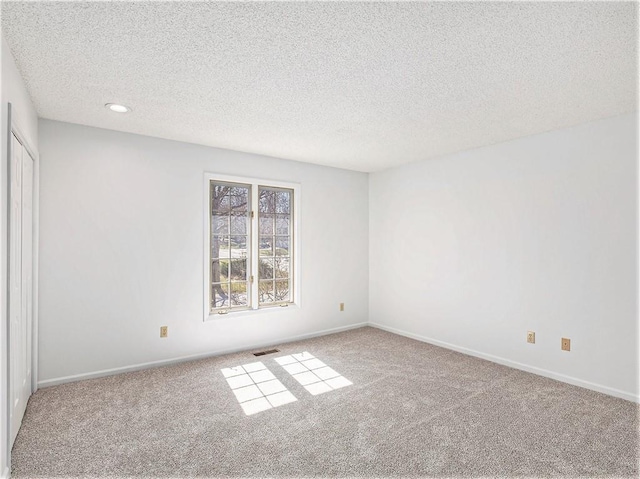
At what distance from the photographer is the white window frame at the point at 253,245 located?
3941 mm

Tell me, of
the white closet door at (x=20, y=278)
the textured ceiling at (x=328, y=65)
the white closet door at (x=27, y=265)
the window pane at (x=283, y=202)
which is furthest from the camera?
the window pane at (x=283, y=202)

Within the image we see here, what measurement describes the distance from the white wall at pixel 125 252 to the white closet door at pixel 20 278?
0.29 m

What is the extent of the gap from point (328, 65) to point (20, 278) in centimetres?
255

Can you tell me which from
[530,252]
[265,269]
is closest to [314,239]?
[265,269]

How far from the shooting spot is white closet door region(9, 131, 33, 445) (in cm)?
211

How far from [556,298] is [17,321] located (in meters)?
4.32

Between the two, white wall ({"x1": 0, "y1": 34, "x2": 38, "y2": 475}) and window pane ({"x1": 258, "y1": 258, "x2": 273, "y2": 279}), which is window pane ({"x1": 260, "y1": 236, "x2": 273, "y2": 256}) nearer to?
window pane ({"x1": 258, "y1": 258, "x2": 273, "y2": 279})

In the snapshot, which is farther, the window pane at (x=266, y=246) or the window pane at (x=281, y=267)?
the window pane at (x=281, y=267)

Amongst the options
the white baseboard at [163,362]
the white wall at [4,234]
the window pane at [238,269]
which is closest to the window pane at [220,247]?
the window pane at [238,269]

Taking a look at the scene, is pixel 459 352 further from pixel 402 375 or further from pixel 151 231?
pixel 151 231

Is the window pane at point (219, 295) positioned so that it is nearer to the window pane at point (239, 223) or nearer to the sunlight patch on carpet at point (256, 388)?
the window pane at point (239, 223)

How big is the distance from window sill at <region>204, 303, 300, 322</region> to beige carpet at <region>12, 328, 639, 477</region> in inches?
26.8

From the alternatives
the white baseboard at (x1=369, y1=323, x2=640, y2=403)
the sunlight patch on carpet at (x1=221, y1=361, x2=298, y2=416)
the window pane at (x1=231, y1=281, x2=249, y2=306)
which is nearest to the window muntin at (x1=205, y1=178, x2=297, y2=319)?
the window pane at (x1=231, y1=281, x2=249, y2=306)

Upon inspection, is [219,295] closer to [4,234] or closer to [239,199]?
[239,199]
